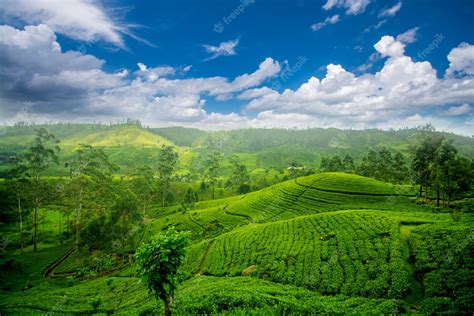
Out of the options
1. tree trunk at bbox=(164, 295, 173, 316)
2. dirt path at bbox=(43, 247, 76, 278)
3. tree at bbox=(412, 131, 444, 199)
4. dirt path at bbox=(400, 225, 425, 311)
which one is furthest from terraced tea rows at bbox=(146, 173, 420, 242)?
tree trunk at bbox=(164, 295, 173, 316)

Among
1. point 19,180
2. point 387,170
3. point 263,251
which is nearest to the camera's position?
point 263,251

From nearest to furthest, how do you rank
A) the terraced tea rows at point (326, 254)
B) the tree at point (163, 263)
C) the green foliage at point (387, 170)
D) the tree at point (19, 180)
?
the tree at point (163, 263) < the terraced tea rows at point (326, 254) < the tree at point (19, 180) < the green foliage at point (387, 170)

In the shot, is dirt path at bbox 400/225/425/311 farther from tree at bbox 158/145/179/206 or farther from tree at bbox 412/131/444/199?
tree at bbox 158/145/179/206

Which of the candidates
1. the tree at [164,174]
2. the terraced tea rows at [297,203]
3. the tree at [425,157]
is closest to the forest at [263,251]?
the tree at [425,157]

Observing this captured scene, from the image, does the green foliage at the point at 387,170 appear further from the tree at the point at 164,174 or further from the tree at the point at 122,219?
the tree at the point at 164,174

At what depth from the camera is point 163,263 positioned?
59.9ft

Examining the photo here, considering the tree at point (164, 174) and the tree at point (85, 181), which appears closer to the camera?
the tree at point (85, 181)

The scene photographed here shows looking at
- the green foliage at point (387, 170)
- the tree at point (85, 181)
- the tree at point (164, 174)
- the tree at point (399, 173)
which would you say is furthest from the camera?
the tree at point (164, 174)

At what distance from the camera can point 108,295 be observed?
113 feet

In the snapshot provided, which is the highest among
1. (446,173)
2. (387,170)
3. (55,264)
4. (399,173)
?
(446,173)

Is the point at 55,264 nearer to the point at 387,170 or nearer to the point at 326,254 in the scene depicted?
the point at 326,254

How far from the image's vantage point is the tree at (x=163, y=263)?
1792 centimetres

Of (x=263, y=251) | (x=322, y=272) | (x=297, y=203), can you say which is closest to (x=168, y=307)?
(x=322, y=272)

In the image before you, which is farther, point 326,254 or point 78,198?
point 78,198
